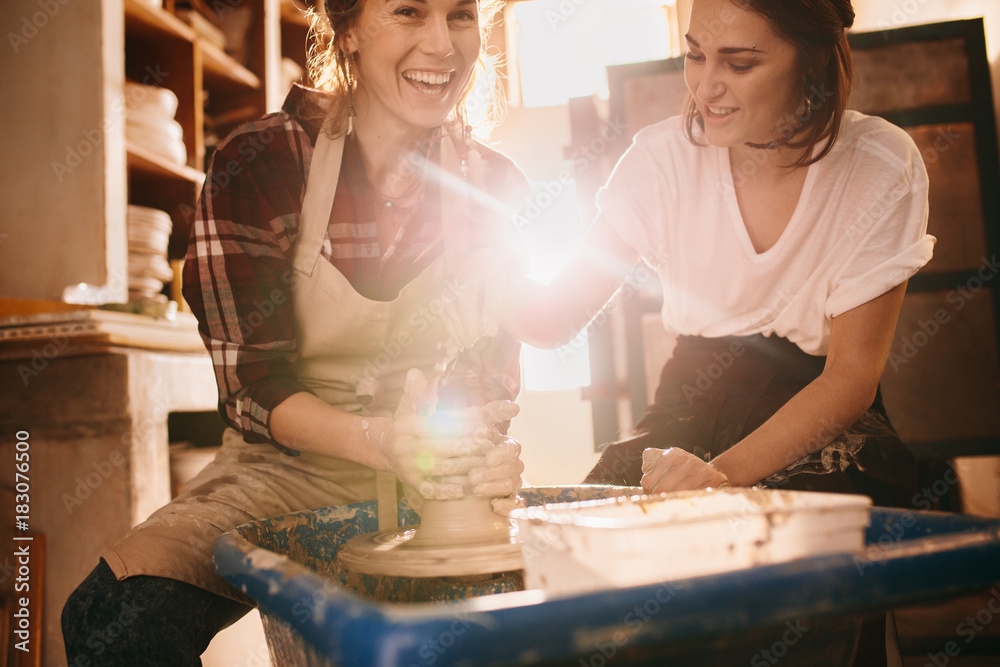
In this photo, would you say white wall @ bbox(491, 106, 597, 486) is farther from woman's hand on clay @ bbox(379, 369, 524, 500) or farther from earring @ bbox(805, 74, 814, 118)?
woman's hand on clay @ bbox(379, 369, 524, 500)

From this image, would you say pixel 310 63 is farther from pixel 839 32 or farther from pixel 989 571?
pixel 989 571

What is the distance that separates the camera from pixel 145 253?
9.46 feet

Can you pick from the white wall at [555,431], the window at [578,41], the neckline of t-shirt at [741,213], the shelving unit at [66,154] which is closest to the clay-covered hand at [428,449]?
the neckline of t-shirt at [741,213]

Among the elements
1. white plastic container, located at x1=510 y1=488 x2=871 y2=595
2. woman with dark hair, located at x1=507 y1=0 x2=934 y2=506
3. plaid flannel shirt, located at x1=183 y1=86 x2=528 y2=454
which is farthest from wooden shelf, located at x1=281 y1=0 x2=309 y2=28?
white plastic container, located at x1=510 y1=488 x2=871 y2=595

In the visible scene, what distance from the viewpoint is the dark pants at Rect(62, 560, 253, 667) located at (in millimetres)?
988

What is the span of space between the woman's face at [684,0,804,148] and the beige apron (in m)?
0.60

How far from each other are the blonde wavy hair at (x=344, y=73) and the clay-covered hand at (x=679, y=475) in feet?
3.24

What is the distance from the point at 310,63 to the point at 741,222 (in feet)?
3.66

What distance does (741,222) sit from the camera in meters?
Answer: 1.60

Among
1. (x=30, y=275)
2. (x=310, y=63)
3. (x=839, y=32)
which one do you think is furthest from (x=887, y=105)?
(x=30, y=275)

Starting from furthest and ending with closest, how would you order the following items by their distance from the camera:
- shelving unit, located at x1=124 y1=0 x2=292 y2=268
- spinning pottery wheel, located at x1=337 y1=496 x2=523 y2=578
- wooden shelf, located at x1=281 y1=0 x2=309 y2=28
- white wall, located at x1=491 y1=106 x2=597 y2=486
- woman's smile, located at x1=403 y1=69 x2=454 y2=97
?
white wall, located at x1=491 y1=106 x2=597 y2=486 < wooden shelf, located at x1=281 y1=0 x2=309 y2=28 < shelving unit, located at x1=124 y1=0 x2=292 y2=268 < woman's smile, located at x1=403 y1=69 x2=454 y2=97 < spinning pottery wheel, located at x1=337 y1=496 x2=523 y2=578

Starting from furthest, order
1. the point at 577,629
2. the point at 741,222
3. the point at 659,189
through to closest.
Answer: the point at 659,189 → the point at 741,222 → the point at 577,629

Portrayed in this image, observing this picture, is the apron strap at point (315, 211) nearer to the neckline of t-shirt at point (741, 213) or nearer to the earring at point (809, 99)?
the neckline of t-shirt at point (741, 213)

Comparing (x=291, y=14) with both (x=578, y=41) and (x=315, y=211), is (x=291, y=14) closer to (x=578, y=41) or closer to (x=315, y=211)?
(x=578, y=41)
